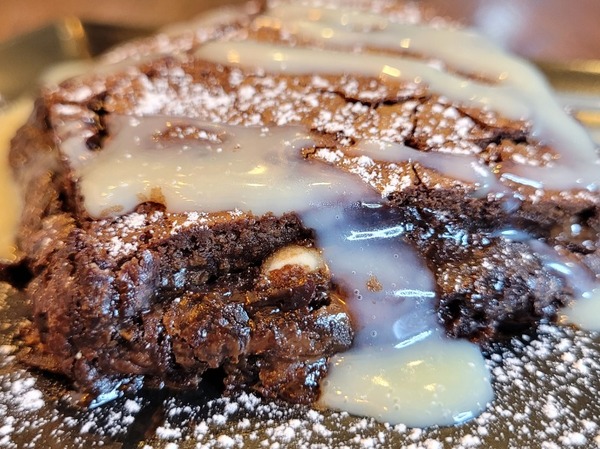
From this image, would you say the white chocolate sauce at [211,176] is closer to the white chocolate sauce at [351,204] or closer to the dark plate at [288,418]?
the white chocolate sauce at [351,204]

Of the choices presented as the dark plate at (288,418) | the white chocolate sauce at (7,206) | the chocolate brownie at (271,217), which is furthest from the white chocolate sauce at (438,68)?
the white chocolate sauce at (7,206)

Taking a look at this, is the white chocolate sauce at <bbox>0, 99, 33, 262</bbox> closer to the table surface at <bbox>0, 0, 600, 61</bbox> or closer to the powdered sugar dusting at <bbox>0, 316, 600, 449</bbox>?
the powdered sugar dusting at <bbox>0, 316, 600, 449</bbox>

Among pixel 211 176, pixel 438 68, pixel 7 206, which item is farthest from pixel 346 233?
pixel 7 206

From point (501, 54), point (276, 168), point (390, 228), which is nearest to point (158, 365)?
point (276, 168)

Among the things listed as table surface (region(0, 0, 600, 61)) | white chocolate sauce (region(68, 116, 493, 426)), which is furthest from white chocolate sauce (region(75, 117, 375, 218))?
table surface (region(0, 0, 600, 61))

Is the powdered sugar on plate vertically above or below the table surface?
below

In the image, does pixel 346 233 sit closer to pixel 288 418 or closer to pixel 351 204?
pixel 351 204

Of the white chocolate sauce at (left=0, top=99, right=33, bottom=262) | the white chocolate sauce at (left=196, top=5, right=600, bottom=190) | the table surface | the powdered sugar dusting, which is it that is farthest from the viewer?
the table surface

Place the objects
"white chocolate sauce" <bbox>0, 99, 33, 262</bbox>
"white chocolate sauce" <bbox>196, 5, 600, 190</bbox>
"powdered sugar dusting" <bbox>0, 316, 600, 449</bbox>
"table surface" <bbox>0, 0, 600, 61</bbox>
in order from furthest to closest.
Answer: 1. "table surface" <bbox>0, 0, 600, 61</bbox>
2. "white chocolate sauce" <bbox>0, 99, 33, 262</bbox>
3. "white chocolate sauce" <bbox>196, 5, 600, 190</bbox>
4. "powdered sugar dusting" <bbox>0, 316, 600, 449</bbox>
